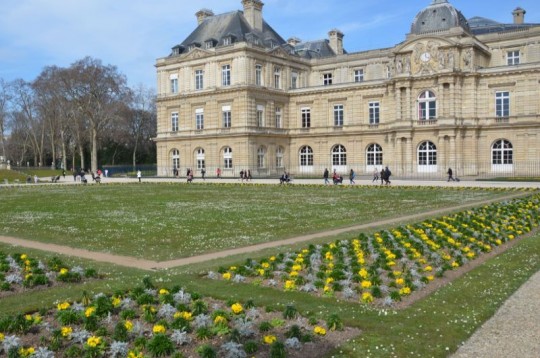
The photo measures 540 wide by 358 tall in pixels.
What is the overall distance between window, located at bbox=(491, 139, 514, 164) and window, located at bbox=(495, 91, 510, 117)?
256 centimetres

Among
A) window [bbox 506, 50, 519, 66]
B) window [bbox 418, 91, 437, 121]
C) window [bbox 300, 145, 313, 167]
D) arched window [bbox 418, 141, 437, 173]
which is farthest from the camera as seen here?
window [bbox 300, 145, 313, 167]

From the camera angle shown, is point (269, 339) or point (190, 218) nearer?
point (269, 339)

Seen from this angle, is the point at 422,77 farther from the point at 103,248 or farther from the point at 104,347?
the point at 104,347

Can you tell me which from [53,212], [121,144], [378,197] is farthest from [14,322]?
[121,144]

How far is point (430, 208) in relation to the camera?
22.8 m

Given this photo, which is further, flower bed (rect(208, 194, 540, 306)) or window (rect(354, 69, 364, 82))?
window (rect(354, 69, 364, 82))

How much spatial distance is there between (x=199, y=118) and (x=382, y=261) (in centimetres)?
5311

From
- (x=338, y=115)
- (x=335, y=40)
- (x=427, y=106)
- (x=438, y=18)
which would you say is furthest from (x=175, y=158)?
(x=438, y=18)

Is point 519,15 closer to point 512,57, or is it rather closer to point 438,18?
point 512,57

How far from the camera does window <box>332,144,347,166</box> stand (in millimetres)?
59938

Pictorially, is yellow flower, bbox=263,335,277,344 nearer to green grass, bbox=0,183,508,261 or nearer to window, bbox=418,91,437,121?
green grass, bbox=0,183,508,261

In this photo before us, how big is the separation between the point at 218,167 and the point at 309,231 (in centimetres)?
4475

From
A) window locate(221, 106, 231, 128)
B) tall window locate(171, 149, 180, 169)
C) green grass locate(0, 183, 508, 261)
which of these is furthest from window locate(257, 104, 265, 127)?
green grass locate(0, 183, 508, 261)

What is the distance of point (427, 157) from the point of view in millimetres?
52531
